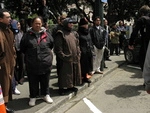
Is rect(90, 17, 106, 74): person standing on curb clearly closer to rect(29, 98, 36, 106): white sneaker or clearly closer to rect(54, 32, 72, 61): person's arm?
rect(54, 32, 72, 61): person's arm

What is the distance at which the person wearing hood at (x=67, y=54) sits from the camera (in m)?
6.21

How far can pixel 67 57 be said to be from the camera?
6246mm

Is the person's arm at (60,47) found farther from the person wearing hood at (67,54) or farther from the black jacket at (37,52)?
the black jacket at (37,52)

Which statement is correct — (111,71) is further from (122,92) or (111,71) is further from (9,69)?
(9,69)

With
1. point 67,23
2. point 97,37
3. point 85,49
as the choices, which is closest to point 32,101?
point 67,23

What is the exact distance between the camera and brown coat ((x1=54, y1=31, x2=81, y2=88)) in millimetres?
6203

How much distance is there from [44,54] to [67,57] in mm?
869

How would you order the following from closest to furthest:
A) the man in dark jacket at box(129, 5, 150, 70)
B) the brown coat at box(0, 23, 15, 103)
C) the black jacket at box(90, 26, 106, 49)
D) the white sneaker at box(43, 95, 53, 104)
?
the brown coat at box(0, 23, 15, 103)
the white sneaker at box(43, 95, 53, 104)
the man in dark jacket at box(129, 5, 150, 70)
the black jacket at box(90, 26, 106, 49)

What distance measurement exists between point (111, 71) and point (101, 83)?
68.9 inches

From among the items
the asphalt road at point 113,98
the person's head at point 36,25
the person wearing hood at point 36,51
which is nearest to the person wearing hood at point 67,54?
the asphalt road at point 113,98

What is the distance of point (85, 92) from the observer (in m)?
7.09

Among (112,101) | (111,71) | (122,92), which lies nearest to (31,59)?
(112,101)

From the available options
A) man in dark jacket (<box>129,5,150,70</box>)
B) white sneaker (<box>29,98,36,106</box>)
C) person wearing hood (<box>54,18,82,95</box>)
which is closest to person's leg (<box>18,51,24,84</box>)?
person wearing hood (<box>54,18,82,95</box>)

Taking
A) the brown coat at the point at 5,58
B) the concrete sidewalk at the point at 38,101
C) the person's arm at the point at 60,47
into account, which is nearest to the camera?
the brown coat at the point at 5,58
